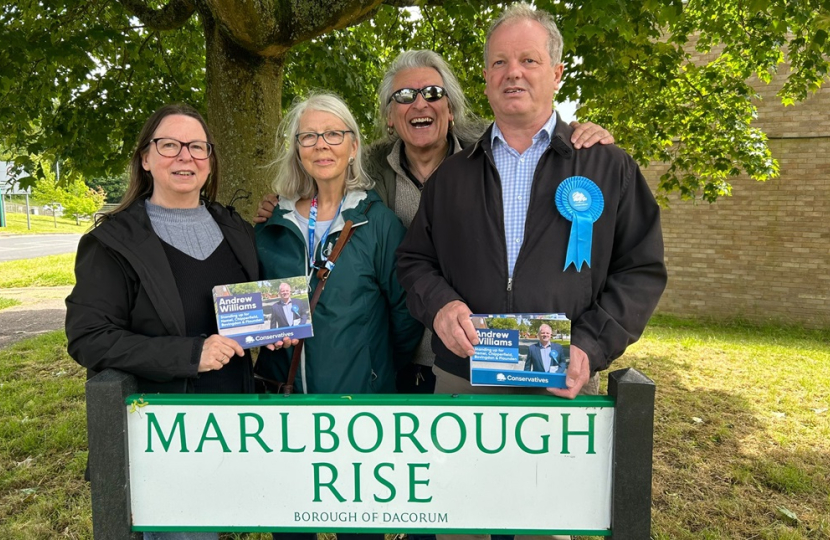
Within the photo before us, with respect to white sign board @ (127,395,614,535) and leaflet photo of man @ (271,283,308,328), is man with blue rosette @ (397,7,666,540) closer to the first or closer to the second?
white sign board @ (127,395,614,535)

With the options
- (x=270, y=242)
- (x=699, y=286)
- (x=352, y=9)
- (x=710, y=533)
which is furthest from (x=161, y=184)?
(x=699, y=286)

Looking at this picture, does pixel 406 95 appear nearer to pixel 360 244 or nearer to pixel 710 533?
pixel 360 244

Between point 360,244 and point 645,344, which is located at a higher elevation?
point 360,244

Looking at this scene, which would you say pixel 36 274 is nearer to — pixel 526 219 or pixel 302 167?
pixel 302 167

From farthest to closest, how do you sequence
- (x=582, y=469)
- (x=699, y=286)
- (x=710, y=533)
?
(x=699, y=286), (x=710, y=533), (x=582, y=469)

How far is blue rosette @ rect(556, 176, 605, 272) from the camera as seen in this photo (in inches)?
73.2

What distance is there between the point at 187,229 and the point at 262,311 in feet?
1.61

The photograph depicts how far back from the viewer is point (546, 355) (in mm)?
1637

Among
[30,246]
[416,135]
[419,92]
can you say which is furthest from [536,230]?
[30,246]

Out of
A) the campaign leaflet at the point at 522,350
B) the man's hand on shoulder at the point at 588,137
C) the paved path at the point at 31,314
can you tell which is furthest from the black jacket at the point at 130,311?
the paved path at the point at 31,314

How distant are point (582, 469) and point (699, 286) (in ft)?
39.7

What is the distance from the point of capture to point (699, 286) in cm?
1245

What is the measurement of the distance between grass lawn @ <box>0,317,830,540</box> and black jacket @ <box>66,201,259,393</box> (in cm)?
204

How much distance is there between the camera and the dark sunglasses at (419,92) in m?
2.68
